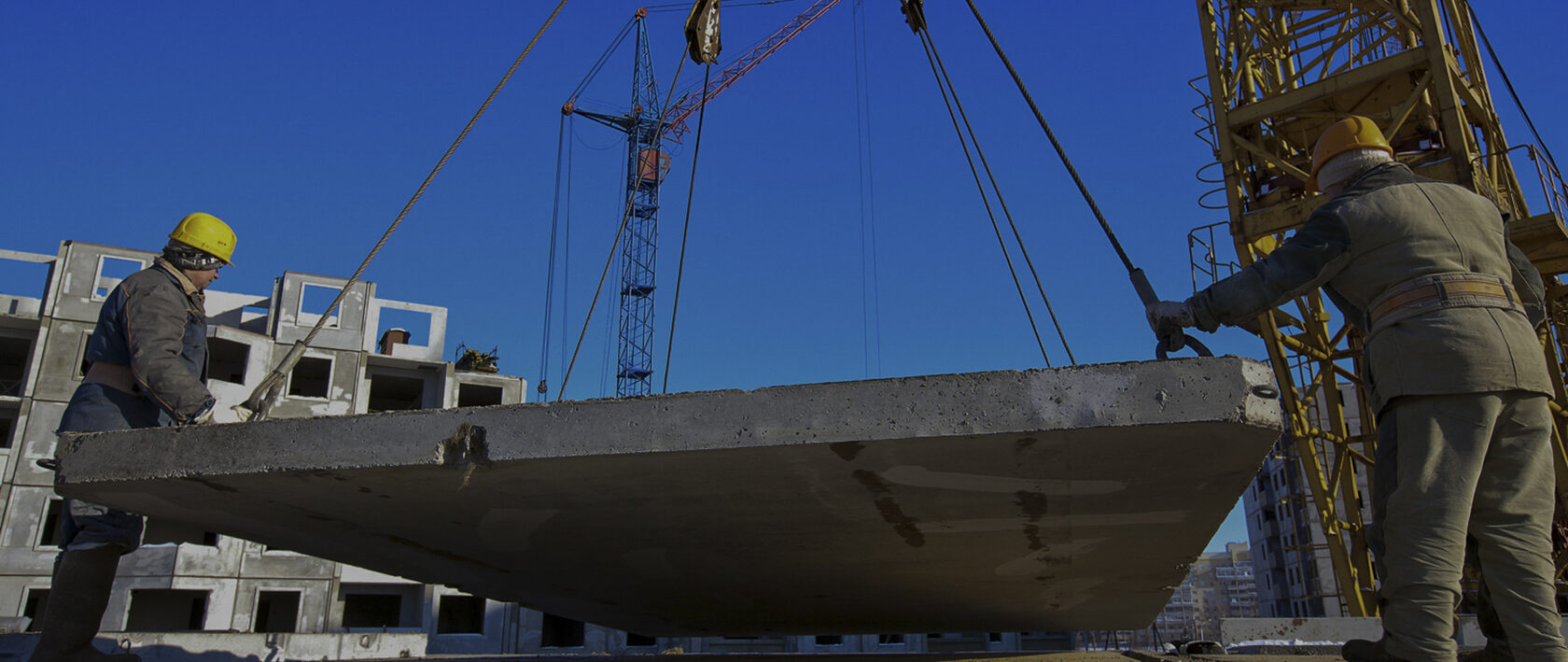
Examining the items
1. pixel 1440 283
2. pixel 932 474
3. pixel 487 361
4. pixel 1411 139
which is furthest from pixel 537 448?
pixel 487 361

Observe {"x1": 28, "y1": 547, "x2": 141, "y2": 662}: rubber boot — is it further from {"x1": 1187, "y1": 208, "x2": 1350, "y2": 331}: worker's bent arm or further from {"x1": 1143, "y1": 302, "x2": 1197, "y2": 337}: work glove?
{"x1": 1187, "y1": 208, "x2": 1350, "y2": 331}: worker's bent arm

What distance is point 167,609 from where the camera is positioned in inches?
1094

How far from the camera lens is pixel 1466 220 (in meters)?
2.85

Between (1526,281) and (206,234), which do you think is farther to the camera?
(206,234)

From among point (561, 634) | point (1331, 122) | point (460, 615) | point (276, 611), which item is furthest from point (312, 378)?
point (1331, 122)

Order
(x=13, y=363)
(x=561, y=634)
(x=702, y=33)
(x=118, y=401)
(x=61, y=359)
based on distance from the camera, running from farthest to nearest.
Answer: (x=561, y=634) < (x=13, y=363) < (x=61, y=359) < (x=702, y=33) < (x=118, y=401)

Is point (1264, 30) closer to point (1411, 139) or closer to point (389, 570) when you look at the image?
point (1411, 139)

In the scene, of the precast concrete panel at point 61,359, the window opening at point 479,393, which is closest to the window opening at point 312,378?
the window opening at point 479,393

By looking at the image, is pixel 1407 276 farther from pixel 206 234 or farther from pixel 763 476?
pixel 206 234

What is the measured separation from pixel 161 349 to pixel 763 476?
7.54 ft

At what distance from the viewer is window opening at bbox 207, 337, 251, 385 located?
2931 cm

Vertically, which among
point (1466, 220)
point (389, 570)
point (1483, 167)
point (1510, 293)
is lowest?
point (389, 570)

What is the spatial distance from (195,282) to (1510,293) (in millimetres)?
4642

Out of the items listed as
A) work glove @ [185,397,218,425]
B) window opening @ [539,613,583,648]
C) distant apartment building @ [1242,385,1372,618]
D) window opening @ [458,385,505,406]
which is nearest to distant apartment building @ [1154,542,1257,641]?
distant apartment building @ [1242,385,1372,618]
